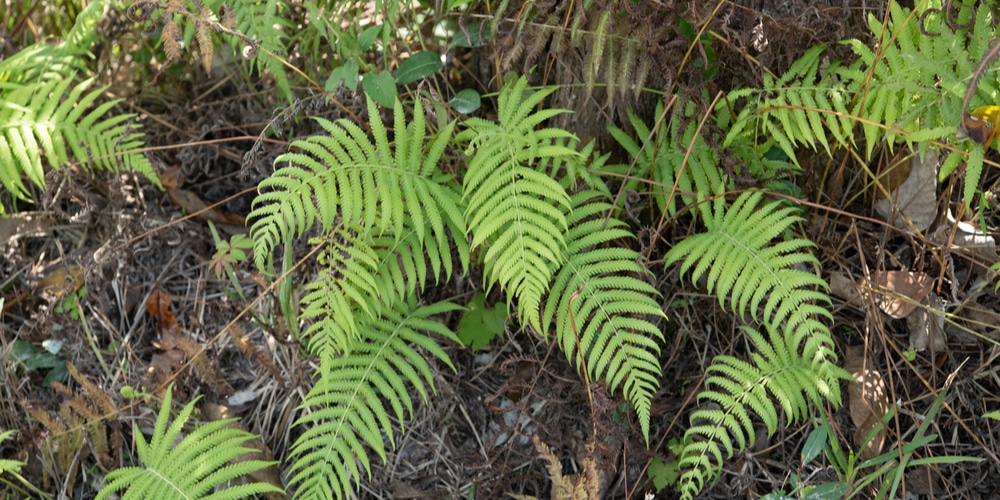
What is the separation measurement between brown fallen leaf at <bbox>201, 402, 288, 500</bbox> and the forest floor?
2.1 inches

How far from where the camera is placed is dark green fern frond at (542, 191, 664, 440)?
7.22ft

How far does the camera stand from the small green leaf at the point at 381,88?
7.99 feet

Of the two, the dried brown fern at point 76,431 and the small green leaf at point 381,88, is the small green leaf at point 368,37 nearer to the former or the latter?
the small green leaf at point 381,88

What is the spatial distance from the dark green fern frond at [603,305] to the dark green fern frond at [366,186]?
375mm

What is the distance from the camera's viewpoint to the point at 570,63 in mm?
2480

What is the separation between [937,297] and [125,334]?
2.97 m

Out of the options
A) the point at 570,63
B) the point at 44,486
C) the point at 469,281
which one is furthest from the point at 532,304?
the point at 44,486

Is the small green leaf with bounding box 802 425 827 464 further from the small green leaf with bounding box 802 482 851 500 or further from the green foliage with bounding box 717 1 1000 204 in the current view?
the green foliage with bounding box 717 1 1000 204

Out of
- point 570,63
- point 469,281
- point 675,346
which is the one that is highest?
point 570,63

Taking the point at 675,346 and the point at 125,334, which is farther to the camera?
the point at 125,334

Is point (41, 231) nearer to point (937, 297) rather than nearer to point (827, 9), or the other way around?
point (827, 9)

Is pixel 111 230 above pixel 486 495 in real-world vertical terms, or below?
above

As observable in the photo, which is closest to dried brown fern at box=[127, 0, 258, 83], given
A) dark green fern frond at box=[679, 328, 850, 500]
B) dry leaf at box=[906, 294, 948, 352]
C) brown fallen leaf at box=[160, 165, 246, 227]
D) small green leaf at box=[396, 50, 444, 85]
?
small green leaf at box=[396, 50, 444, 85]

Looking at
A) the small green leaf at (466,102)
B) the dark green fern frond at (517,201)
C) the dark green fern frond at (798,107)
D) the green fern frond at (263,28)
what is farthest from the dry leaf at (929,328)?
the green fern frond at (263,28)
